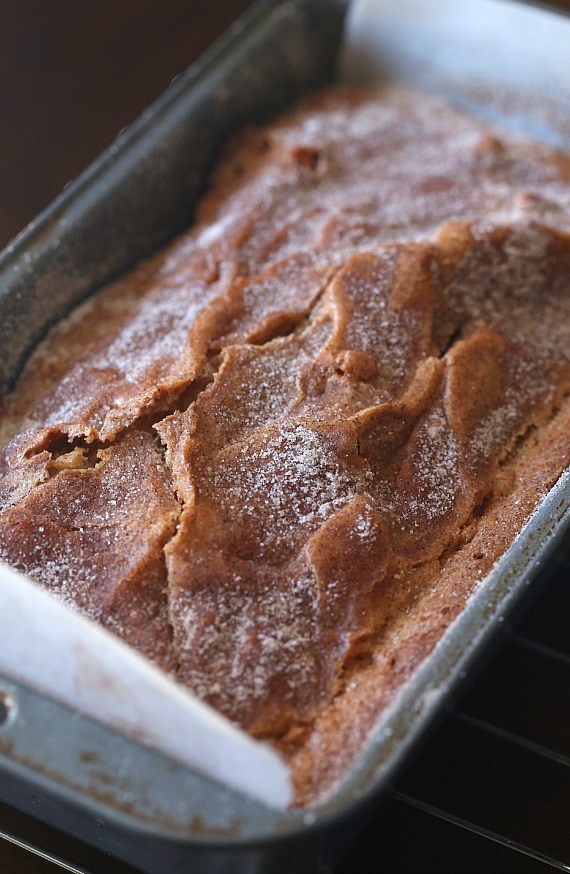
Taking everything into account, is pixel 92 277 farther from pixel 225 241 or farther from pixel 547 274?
pixel 547 274

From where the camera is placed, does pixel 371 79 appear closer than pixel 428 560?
No

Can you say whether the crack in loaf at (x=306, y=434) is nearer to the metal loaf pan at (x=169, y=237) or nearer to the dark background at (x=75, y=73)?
the metal loaf pan at (x=169, y=237)

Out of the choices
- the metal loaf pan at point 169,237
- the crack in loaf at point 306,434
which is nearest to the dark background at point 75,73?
the metal loaf pan at point 169,237

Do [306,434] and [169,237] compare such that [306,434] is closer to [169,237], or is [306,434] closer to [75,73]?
[169,237]

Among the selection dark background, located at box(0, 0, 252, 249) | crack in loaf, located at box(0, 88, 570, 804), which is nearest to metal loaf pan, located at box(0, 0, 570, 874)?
crack in loaf, located at box(0, 88, 570, 804)

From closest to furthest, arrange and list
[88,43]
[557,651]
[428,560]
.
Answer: [428,560]
[557,651]
[88,43]

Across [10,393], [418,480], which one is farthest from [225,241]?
[418,480]

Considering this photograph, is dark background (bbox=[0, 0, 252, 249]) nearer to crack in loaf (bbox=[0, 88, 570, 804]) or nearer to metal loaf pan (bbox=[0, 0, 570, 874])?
metal loaf pan (bbox=[0, 0, 570, 874])
